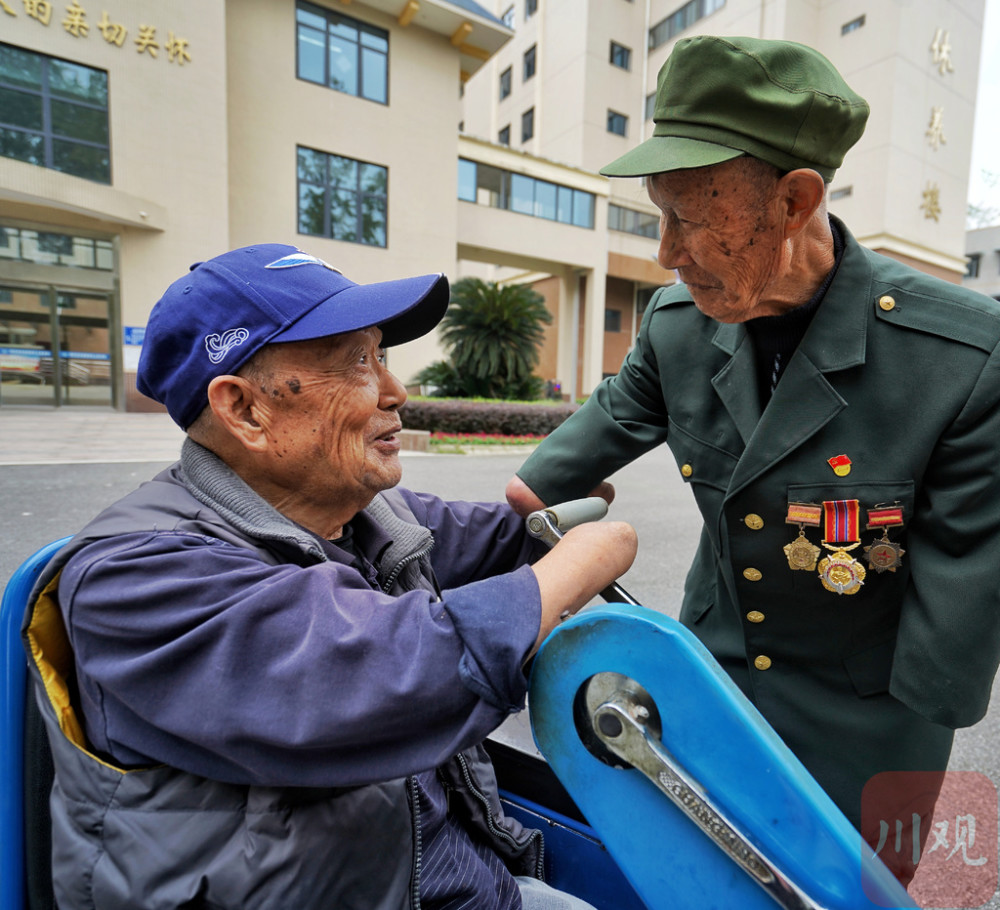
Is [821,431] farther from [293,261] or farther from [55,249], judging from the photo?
[55,249]

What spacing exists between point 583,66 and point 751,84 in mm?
30216

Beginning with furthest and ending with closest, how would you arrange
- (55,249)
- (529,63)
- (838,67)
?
(529,63), (838,67), (55,249)

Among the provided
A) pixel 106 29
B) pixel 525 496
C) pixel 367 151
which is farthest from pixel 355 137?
pixel 525 496

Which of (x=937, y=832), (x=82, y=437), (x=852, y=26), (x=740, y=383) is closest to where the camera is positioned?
(x=740, y=383)

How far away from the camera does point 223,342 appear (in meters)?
1.16

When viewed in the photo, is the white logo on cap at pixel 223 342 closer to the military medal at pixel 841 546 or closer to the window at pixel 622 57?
the military medal at pixel 841 546

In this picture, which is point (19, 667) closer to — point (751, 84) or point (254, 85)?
point (751, 84)

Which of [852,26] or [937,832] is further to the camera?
[852,26]

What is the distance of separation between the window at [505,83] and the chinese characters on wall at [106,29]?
850 inches

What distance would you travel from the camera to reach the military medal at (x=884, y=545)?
3.96ft

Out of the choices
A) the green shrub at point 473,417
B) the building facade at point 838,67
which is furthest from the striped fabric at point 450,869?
the building facade at point 838,67

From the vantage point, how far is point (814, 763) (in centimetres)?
136

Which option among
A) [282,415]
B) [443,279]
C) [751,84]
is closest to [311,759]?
[282,415]

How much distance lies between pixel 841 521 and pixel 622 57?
108 feet
